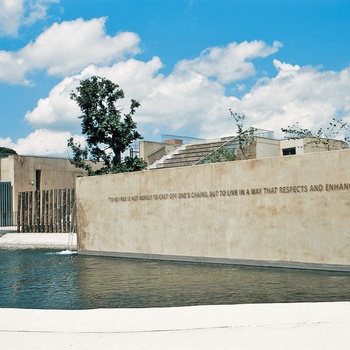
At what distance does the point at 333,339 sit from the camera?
6.42 metres

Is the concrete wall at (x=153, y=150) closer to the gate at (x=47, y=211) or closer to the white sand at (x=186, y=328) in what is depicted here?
the gate at (x=47, y=211)

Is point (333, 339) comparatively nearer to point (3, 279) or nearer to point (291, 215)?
point (291, 215)

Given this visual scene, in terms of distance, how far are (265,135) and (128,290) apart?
25.6m

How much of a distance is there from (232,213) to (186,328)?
10.0 meters

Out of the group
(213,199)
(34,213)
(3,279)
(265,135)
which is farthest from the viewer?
(265,135)

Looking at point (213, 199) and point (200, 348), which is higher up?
point (213, 199)

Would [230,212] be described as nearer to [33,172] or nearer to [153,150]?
[153,150]

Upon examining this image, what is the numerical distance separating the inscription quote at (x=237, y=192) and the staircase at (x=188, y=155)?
46.6 ft

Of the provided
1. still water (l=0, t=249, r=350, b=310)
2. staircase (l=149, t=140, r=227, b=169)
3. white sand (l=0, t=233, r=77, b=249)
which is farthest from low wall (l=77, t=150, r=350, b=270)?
staircase (l=149, t=140, r=227, b=169)

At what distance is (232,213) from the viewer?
17.1 meters

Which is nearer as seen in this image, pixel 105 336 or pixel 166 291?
pixel 105 336

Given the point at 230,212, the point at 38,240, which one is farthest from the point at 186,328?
the point at 38,240

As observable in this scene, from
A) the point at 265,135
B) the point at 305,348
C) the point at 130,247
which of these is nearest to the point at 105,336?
the point at 305,348

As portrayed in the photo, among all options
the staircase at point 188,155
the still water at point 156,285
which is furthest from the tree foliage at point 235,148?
the still water at point 156,285
